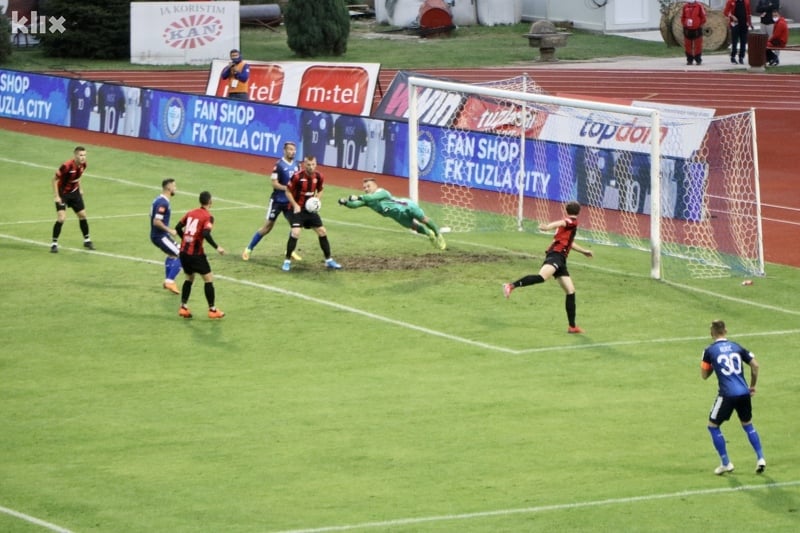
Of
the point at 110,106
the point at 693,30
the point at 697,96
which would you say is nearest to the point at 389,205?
the point at 110,106

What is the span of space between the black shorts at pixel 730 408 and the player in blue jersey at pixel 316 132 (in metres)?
21.4

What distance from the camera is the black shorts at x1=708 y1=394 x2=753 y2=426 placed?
15.6 meters

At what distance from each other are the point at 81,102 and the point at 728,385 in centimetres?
2962

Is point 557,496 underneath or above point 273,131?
underneath

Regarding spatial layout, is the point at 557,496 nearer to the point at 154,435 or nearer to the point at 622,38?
the point at 154,435

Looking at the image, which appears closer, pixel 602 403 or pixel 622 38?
pixel 602 403

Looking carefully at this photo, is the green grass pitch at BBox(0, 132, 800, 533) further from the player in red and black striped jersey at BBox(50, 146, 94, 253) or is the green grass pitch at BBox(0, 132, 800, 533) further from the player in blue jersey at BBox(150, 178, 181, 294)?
the player in red and black striped jersey at BBox(50, 146, 94, 253)

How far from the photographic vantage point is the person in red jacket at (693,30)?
49.9m

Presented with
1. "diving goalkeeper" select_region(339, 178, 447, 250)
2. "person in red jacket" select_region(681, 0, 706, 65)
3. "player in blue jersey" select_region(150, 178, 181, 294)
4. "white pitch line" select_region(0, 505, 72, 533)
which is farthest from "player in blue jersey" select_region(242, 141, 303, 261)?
"person in red jacket" select_region(681, 0, 706, 65)

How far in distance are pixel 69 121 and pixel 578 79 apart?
16837 millimetres

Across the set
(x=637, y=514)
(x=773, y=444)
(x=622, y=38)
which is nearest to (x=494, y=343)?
(x=773, y=444)

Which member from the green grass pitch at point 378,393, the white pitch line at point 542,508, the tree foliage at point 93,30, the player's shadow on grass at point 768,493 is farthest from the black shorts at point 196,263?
the tree foliage at point 93,30

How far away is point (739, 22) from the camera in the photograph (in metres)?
49.2

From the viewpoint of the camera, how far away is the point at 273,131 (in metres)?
37.2
